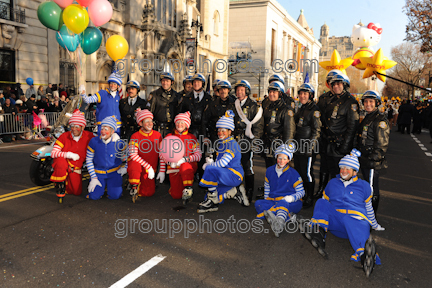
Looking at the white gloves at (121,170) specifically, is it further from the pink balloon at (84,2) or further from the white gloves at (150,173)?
the pink balloon at (84,2)

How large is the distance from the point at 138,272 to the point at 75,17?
8.71 meters

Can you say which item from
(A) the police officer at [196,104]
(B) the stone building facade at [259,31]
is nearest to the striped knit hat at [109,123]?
(A) the police officer at [196,104]

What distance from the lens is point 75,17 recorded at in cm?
973

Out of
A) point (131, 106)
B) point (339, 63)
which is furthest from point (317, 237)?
point (339, 63)

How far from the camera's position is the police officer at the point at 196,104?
23.2 feet

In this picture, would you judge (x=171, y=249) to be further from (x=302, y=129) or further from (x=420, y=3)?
(x=420, y=3)

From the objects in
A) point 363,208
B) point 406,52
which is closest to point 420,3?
point 363,208

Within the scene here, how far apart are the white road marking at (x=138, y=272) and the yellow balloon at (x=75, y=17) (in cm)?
844

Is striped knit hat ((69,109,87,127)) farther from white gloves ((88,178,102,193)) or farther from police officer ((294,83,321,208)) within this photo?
police officer ((294,83,321,208))

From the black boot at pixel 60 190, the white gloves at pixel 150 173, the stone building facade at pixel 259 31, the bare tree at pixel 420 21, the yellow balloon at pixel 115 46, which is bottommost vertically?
the black boot at pixel 60 190

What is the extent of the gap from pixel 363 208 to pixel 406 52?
58.0 meters

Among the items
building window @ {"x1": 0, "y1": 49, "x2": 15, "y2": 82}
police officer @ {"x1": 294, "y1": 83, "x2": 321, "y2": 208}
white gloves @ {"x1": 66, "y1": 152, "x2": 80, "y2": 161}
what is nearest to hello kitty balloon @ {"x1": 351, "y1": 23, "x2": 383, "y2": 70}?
police officer @ {"x1": 294, "y1": 83, "x2": 321, "y2": 208}

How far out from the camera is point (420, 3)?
949 inches

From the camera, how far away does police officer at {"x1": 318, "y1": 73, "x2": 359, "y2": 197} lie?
5516mm
